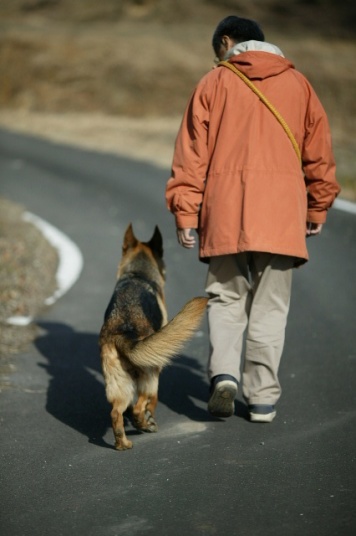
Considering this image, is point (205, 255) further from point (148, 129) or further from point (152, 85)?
point (152, 85)

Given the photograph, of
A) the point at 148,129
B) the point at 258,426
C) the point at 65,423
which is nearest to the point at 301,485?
the point at 258,426

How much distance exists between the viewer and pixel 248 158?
4.97 m

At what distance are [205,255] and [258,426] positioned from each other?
104 cm

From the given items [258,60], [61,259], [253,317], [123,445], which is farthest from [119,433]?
[61,259]

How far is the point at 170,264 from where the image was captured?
32.5ft

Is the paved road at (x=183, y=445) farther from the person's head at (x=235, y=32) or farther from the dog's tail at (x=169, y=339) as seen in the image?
the person's head at (x=235, y=32)

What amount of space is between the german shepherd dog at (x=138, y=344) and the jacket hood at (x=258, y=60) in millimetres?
1350

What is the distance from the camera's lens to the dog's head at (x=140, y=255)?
5867 millimetres

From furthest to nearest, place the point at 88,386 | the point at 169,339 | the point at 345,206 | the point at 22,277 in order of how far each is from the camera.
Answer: the point at 345,206, the point at 22,277, the point at 88,386, the point at 169,339

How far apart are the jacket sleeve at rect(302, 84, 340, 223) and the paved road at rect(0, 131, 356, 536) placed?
126 centimetres

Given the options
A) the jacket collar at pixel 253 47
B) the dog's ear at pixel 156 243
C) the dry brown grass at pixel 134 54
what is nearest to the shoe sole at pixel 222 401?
the dog's ear at pixel 156 243

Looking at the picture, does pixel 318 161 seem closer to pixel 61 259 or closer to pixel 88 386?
pixel 88 386

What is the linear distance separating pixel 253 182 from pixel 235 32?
96cm

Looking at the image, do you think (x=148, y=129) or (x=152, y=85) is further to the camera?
(x=152, y=85)
